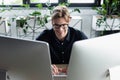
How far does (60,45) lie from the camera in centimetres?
180

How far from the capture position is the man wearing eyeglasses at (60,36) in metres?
1.71

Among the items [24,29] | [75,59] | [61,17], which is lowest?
[24,29]

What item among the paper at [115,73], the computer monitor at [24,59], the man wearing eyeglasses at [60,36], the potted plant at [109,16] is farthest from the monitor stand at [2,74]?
the potted plant at [109,16]

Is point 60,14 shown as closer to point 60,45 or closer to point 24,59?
point 60,45

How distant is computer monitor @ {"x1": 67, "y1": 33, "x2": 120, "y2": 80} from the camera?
0.91 meters

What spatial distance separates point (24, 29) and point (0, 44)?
A: 287cm

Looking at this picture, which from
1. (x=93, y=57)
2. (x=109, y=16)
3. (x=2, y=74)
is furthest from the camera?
(x=109, y=16)

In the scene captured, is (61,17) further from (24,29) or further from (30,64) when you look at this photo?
(24,29)

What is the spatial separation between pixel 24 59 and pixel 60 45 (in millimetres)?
830

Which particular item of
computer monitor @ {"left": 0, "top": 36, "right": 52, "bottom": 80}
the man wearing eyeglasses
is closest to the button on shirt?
the man wearing eyeglasses

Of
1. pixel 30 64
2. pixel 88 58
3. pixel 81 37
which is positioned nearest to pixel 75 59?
pixel 88 58

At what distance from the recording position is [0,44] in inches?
38.0

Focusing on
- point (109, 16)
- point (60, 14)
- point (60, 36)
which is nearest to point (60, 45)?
point (60, 36)

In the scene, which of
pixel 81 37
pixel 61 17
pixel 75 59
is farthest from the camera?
pixel 81 37
